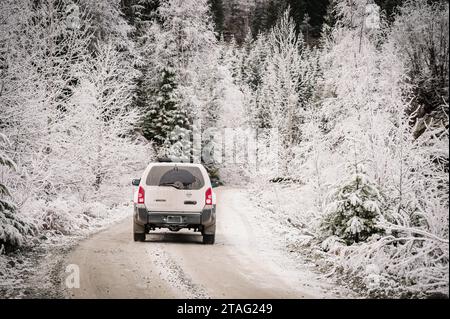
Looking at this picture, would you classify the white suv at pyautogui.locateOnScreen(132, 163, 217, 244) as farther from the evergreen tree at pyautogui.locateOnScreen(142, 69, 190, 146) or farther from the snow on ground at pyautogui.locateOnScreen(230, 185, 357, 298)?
the evergreen tree at pyautogui.locateOnScreen(142, 69, 190, 146)

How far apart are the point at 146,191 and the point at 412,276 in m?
6.18

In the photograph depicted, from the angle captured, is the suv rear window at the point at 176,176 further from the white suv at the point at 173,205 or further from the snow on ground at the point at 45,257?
the snow on ground at the point at 45,257

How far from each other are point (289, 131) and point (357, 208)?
69.5ft

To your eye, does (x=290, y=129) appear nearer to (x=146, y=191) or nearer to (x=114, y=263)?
(x=146, y=191)

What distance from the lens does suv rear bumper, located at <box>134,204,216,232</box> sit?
33.6 ft

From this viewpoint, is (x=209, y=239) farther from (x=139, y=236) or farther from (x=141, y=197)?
(x=141, y=197)

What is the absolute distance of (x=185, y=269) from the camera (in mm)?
8094

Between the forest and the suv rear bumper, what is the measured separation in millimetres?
2632

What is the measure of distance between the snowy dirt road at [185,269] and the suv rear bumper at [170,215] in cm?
57

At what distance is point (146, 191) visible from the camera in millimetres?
10383

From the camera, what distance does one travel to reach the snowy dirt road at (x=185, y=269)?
668cm

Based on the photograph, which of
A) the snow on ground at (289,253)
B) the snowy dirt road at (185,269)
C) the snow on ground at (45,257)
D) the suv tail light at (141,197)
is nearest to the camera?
the snowy dirt road at (185,269)

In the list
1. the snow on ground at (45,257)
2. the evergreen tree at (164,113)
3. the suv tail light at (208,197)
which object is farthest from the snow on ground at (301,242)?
the evergreen tree at (164,113)
